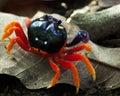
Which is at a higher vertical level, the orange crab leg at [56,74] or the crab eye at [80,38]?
the crab eye at [80,38]

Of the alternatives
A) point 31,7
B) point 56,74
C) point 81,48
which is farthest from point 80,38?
point 31,7

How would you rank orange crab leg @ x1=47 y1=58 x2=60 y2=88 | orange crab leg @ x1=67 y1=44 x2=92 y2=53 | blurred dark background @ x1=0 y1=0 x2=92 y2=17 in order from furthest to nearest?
blurred dark background @ x1=0 y1=0 x2=92 y2=17
orange crab leg @ x1=67 y1=44 x2=92 y2=53
orange crab leg @ x1=47 y1=58 x2=60 y2=88

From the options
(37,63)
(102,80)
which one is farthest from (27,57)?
(102,80)

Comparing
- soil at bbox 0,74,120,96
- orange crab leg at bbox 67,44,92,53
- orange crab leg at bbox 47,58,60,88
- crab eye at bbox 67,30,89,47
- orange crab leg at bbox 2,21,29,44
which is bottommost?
soil at bbox 0,74,120,96

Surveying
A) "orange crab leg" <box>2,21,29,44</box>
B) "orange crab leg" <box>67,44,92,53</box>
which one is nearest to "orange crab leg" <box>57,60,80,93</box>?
"orange crab leg" <box>67,44,92,53</box>

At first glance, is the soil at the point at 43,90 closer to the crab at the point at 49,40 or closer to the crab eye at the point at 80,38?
the crab at the point at 49,40

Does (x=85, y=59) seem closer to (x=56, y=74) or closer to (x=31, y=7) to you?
(x=56, y=74)

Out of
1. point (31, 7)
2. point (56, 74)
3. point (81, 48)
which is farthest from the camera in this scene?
point (31, 7)

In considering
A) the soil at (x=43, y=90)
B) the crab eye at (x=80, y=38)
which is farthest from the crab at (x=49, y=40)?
the soil at (x=43, y=90)

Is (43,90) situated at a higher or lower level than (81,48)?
lower

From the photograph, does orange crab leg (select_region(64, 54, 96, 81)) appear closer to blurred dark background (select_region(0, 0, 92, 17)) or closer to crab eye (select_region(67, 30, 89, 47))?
crab eye (select_region(67, 30, 89, 47))
